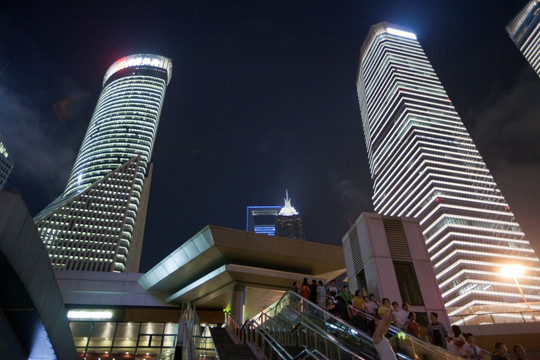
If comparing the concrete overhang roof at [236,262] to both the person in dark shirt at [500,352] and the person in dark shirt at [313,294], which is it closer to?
the person in dark shirt at [313,294]

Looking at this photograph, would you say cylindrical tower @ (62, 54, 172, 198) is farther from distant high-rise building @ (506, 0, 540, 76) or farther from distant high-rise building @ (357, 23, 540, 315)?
distant high-rise building @ (506, 0, 540, 76)

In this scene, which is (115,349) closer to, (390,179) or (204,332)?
(204,332)

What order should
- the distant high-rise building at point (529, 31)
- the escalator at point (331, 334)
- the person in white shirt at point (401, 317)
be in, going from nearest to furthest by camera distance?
the escalator at point (331, 334), the person in white shirt at point (401, 317), the distant high-rise building at point (529, 31)

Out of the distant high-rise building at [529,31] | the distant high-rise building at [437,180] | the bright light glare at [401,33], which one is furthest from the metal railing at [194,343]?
the bright light glare at [401,33]

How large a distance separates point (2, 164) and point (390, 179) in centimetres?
13663

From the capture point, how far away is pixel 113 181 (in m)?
129

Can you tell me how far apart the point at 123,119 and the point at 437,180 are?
4676 inches

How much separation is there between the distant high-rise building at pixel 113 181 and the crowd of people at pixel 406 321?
110 metres

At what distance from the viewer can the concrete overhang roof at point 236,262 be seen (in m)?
24.5

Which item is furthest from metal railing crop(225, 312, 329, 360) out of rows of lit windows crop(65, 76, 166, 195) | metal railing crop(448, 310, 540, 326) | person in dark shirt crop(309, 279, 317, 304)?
rows of lit windows crop(65, 76, 166, 195)

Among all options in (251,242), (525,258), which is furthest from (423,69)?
(251,242)

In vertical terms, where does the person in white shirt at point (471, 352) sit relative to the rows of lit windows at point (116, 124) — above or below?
below

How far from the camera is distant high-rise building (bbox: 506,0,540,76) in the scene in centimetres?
14338

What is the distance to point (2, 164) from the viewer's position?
454ft
